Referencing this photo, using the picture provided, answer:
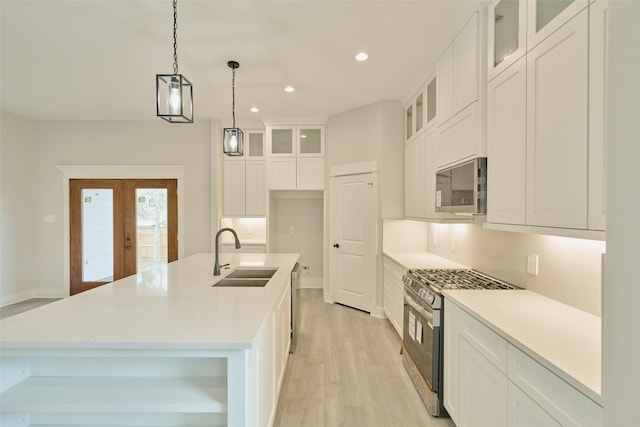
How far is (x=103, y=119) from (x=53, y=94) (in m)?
1.08

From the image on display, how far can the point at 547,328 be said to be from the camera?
1382mm

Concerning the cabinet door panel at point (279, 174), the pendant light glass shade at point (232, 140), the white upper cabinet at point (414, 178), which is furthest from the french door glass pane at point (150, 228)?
the white upper cabinet at point (414, 178)

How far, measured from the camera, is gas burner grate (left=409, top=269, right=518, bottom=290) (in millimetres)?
2123

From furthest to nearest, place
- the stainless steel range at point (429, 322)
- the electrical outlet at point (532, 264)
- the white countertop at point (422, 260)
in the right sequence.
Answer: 1. the white countertop at point (422, 260)
2. the stainless steel range at point (429, 322)
3. the electrical outlet at point (532, 264)

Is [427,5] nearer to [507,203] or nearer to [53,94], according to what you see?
[507,203]

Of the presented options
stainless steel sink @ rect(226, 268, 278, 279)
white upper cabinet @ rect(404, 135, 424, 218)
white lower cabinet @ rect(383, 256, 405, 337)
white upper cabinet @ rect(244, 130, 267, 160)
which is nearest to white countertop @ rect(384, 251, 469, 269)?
white lower cabinet @ rect(383, 256, 405, 337)

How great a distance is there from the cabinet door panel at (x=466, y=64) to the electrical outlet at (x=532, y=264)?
1154 mm

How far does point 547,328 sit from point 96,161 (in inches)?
248

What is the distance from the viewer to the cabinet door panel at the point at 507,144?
163cm

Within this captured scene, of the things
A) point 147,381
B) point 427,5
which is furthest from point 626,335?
point 427,5

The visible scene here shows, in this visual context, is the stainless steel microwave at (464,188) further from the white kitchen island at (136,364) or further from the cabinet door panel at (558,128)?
the white kitchen island at (136,364)

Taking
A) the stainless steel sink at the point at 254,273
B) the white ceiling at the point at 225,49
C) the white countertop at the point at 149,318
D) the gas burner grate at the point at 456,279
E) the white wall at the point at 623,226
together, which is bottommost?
the stainless steel sink at the point at 254,273

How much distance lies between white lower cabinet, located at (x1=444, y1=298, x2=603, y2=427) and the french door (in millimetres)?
4632

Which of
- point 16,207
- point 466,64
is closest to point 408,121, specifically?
point 466,64
